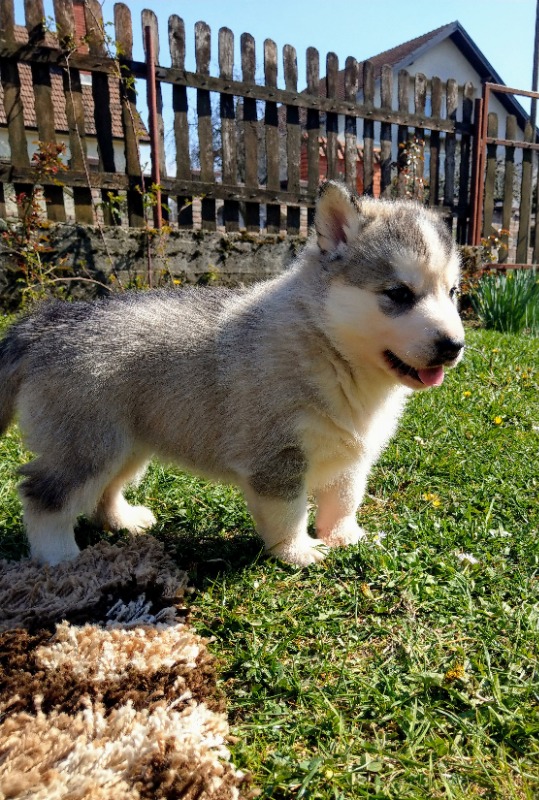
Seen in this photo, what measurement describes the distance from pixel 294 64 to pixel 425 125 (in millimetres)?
2578

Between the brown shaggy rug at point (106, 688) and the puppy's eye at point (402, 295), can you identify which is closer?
the brown shaggy rug at point (106, 688)

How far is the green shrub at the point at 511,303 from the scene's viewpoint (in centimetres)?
861

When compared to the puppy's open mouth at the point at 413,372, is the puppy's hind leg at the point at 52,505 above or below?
below

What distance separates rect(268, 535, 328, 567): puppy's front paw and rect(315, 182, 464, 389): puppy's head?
0.89 metres

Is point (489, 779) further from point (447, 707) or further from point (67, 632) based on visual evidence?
point (67, 632)

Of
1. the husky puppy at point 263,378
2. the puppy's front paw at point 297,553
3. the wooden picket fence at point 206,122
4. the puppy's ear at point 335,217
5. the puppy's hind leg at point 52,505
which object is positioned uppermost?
the wooden picket fence at point 206,122

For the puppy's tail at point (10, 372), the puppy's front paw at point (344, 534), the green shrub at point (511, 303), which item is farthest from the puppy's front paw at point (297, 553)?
the green shrub at point (511, 303)

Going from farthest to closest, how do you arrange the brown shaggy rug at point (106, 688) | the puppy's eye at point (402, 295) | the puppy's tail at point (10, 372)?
the puppy's tail at point (10, 372) < the puppy's eye at point (402, 295) < the brown shaggy rug at point (106, 688)

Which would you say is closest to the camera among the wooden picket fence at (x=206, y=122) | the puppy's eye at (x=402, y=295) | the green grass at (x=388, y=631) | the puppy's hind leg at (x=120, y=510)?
the green grass at (x=388, y=631)

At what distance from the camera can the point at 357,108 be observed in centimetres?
862

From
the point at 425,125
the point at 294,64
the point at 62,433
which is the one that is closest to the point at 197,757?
the point at 62,433

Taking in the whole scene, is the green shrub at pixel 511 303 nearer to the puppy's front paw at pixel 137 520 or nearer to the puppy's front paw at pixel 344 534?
the puppy's front paw at pixel 344 534

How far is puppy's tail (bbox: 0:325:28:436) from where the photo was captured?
3.03 m

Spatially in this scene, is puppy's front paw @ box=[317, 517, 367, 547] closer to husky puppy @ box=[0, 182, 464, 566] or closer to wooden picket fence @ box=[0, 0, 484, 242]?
husky puppy @ box=[0, 182, 464, 566]
